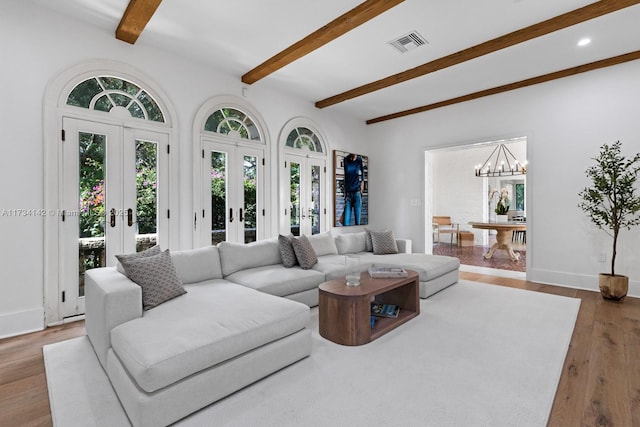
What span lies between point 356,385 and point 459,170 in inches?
330

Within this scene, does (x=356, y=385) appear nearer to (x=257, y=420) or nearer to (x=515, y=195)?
(x=257, y=420)

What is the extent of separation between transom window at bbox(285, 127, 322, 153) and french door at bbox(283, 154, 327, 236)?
20 centimetres

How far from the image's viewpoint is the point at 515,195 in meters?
9.75

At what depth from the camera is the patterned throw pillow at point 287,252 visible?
3.71 meters

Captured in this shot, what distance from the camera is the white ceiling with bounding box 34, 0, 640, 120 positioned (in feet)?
9.71

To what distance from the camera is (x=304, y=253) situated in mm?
3693

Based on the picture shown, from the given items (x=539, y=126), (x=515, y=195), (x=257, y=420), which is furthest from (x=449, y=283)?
(x=515, y=195)

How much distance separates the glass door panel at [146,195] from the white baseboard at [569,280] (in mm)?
5278

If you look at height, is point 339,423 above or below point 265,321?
below

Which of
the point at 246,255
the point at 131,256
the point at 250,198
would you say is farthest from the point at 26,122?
the point at 250,198

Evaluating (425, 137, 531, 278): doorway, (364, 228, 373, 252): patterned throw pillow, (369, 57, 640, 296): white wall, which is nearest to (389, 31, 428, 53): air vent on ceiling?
(369, 57, 640, 296): white wall

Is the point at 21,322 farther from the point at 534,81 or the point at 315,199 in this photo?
the point at 534,81

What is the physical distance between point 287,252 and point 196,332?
1955 millimetres

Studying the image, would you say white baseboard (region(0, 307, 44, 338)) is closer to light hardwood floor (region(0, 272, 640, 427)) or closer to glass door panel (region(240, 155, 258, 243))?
light hardwood floor (region(0, 272, 640, 427))
